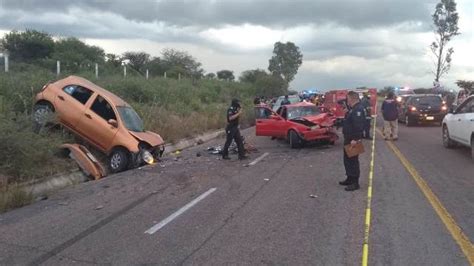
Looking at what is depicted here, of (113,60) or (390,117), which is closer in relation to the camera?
(390,117)

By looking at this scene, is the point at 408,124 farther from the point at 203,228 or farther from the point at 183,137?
the point at 203,228

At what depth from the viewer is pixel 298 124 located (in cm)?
1905

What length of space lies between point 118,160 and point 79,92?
2.30 meters

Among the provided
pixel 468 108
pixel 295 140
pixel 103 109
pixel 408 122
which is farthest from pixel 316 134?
pixel 408 122

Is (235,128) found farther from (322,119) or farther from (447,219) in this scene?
(447,219)

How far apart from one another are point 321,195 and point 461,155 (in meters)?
7.48

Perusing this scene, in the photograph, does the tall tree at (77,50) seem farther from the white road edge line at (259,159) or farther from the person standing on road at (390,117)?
the white road edge line at (259,159)

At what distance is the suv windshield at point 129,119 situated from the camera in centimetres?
1546

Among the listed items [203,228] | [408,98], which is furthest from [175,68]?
[203,228]

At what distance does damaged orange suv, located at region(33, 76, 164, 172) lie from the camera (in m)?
14.8

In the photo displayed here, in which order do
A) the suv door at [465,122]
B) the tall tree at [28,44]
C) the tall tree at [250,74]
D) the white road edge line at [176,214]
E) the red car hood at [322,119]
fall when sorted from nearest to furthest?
the white road edge line at [176,214]
the suv door at [465,122]
the red car hood at [322,119]
the tall tree at [28,44]
the tall tree at [250,74]

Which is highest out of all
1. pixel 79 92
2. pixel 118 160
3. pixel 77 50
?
pixel 77 50

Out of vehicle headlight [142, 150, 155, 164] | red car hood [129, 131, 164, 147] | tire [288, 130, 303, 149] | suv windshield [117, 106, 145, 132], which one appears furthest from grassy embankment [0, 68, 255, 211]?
tire [288, 130, 303, 149]

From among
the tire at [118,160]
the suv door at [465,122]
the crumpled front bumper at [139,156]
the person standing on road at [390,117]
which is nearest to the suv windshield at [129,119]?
the crumpled front bumper at [139,156]
